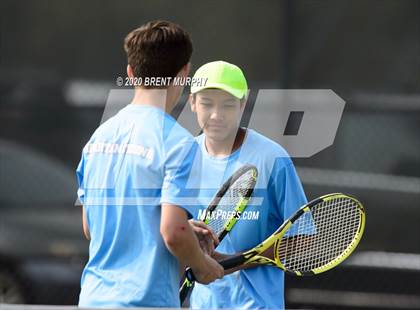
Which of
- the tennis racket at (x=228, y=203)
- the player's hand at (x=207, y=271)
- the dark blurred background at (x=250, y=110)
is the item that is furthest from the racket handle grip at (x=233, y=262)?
the dark blurred background at (x=250, y=110)

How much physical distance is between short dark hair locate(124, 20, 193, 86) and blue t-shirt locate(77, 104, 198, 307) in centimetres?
14

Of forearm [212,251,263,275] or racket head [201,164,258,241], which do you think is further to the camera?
racket head [201,164,258,241]

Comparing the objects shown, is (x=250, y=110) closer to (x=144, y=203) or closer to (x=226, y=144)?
(x=226, y=144)

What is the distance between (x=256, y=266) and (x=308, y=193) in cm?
243

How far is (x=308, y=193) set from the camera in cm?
671

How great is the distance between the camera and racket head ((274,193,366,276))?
4.25m

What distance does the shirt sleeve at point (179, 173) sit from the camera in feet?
10.7

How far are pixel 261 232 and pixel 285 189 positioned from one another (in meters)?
0.21

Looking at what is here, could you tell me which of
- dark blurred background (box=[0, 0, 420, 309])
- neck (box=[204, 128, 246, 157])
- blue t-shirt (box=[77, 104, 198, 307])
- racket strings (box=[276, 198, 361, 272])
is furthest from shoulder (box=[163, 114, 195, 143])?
dark blurred background (box=[0, 0, 420, 309])

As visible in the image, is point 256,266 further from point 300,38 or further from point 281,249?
point 300,38

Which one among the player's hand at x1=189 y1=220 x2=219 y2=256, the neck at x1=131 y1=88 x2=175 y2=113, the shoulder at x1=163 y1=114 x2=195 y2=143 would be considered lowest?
the player's hand at x1=189 y1=220 x2=219 y2=256

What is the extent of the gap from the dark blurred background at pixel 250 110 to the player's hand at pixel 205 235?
3025mm

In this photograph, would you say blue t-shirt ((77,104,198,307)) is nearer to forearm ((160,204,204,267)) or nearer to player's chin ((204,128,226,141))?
forearm ((160,204,204,267))

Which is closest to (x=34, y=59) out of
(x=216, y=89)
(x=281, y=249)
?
(x=216, y=89)
